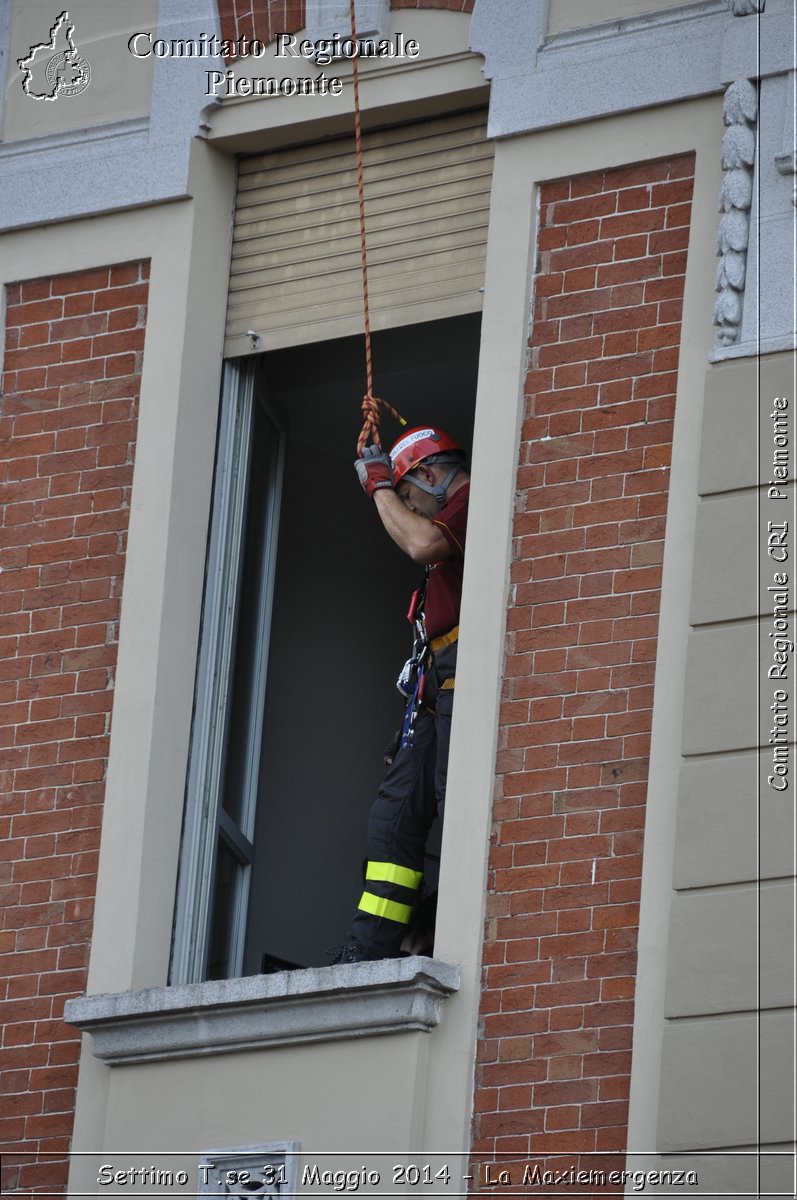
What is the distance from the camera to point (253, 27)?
1127 centimetres

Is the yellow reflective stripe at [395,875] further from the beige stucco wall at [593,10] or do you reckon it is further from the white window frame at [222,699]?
the beige stucco wall at [593,10]

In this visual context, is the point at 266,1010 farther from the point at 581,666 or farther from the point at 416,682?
the point at 581,666

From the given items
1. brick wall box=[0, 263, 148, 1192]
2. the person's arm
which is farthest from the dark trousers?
brick wall box=[0, 263, 148, 1192]

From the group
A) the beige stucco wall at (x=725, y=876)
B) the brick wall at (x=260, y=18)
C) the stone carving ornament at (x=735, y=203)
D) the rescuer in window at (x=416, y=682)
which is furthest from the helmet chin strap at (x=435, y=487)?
the brick wall at (x=260, y=18)

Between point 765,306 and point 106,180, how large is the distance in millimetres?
3112

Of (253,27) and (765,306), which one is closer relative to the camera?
(765,306)

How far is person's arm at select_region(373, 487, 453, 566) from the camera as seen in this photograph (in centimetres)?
1052

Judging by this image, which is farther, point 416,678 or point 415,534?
point 416,678

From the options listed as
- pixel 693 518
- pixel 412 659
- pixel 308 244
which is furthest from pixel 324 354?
pixel 693 518

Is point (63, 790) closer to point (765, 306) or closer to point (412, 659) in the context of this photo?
point (412, 659)

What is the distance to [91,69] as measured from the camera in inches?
456

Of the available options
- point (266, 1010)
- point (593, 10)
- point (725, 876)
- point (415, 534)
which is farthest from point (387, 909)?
point (593, 10)

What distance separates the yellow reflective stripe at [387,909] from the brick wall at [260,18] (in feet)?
11.8

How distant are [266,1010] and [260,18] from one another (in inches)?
165
